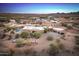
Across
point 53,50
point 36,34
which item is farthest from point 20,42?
point 53,50

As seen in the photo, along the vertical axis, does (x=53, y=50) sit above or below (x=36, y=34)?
below

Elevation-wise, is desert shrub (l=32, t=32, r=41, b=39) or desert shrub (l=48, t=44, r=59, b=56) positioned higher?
desert shrub (l=32, t=32, r=41, b=39)

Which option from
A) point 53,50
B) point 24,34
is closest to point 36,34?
point 24,34

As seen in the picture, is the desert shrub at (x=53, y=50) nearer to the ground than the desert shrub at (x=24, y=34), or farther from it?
nearer to the ground

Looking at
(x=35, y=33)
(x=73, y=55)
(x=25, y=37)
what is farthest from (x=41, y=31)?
(x=73, y=55)

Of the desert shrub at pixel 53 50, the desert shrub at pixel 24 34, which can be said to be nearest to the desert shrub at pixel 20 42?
the desert shrub at pixel 24 34

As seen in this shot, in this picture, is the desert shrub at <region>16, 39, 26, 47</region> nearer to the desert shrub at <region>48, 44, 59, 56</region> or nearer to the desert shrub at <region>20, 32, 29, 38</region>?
the desert shrub at <region>20, 32, 29, 38</region>

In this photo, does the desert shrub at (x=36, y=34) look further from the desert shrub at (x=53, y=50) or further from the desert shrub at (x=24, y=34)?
the desert shrub at (x=53, y=50)

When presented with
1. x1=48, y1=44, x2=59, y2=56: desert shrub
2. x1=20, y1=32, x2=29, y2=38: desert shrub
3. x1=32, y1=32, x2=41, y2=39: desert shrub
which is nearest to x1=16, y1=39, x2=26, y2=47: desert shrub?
x1=20, y1=32, x2=29, y2=38: desert shrub

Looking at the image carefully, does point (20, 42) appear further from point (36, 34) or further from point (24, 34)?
point (36, 34)

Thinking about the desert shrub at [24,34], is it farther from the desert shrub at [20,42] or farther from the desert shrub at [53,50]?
the desert shrub at [53,50]

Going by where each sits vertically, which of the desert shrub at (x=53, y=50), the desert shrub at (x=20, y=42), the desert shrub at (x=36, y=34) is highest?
the desert shrub at (x=36, y=34)
